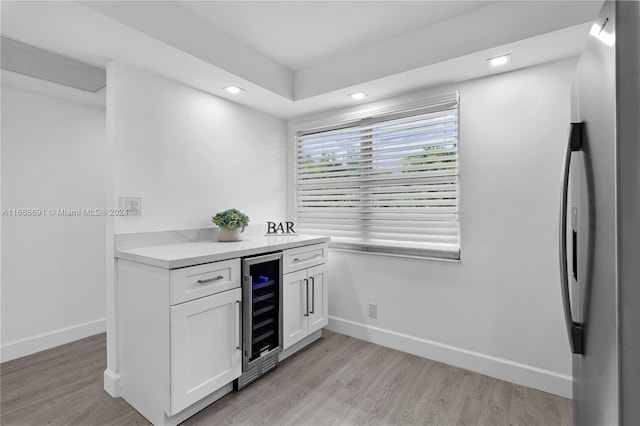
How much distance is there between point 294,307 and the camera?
252 centimetres

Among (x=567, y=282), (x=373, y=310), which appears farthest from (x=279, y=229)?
(x=567, y=282)

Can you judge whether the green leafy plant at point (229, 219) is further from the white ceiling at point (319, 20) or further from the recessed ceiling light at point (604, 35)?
the recessed ceiling light at point (604, 35)

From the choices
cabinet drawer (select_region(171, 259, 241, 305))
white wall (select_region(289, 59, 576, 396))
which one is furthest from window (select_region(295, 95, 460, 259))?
cabinet drawer (select_region(171, 259, 241, 305))

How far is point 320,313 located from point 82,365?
1.85 metres

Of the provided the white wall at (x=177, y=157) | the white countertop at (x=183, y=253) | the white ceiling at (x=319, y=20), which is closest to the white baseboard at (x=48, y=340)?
the white wall at (x=177, y=157)

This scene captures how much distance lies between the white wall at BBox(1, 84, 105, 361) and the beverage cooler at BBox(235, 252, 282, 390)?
1.78m

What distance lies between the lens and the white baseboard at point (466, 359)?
→ 2066 millimetres

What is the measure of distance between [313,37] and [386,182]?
128 centimetres

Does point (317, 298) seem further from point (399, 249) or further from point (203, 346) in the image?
point (203, 346)

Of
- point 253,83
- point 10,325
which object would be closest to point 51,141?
point 10,325

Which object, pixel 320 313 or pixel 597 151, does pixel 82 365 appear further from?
pixel 597 151

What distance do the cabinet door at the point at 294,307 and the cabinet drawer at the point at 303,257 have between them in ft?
0.18

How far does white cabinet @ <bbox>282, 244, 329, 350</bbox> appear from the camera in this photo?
2451 mm

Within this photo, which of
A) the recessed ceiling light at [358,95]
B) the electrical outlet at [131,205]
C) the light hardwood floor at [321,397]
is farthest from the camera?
the recessed ceiling light at [358,95]
